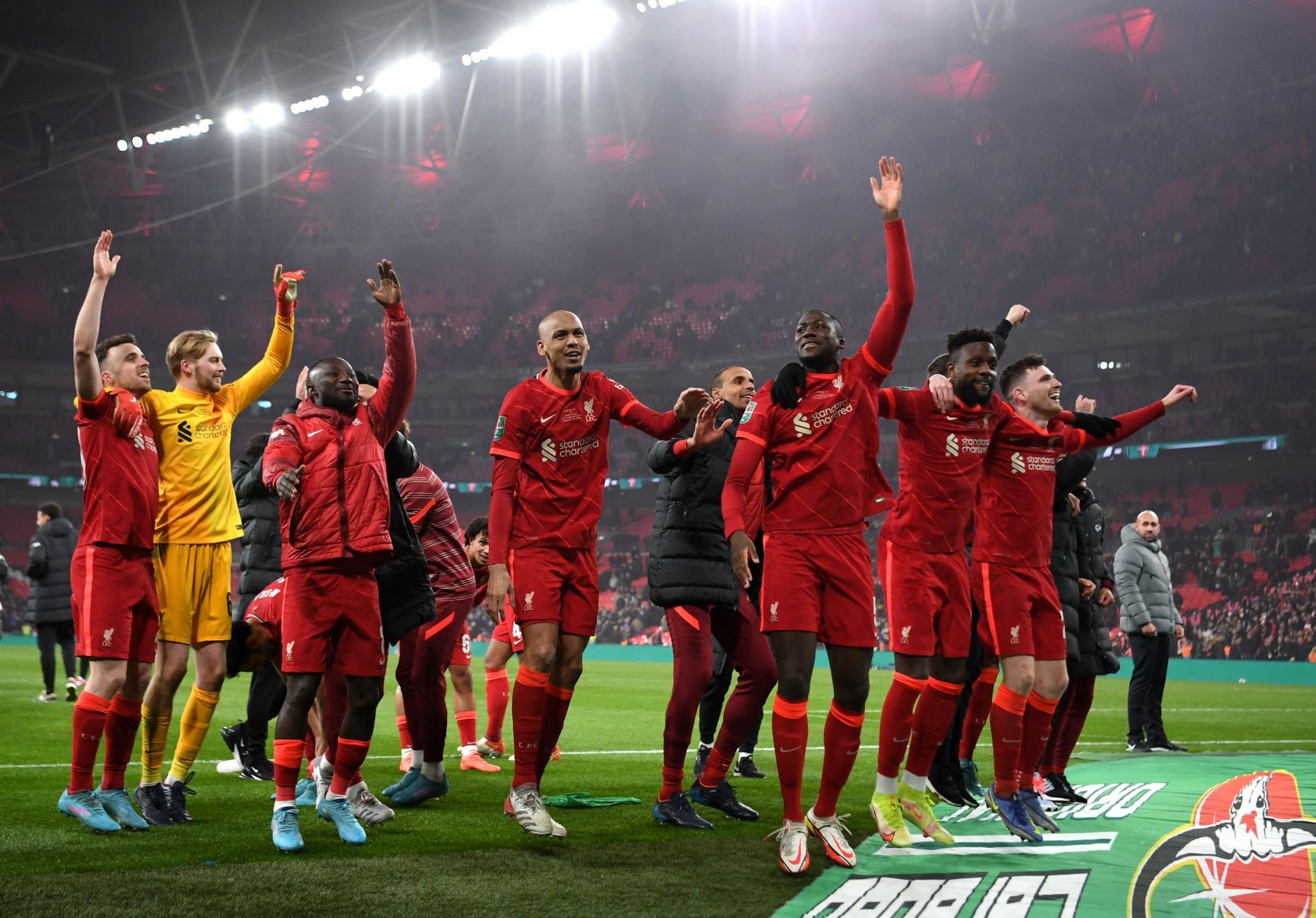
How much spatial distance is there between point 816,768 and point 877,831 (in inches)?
98.6

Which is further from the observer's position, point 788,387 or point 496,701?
point 496,701

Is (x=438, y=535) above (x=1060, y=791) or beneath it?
above

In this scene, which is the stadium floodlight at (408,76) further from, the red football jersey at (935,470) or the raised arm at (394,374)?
the red football jersey at (935,470)

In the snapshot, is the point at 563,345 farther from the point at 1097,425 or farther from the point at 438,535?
the point at 1097,425

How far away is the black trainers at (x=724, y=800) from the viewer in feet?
19.1

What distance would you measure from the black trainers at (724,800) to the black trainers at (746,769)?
1.57 meters

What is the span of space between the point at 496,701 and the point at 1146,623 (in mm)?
5668

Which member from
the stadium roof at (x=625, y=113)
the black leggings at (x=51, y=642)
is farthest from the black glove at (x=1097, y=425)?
the stadium roof at (x=625, y=113)

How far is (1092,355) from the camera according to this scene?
34.3 metres

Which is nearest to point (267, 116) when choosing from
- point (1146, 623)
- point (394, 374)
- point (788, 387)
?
point (1146, 623)

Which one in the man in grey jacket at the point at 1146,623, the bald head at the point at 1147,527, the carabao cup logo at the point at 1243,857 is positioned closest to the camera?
the carabao cup logo at the point at 1243,857

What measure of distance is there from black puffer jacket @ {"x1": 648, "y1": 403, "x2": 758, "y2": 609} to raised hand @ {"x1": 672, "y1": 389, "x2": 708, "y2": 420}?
1.11 ft

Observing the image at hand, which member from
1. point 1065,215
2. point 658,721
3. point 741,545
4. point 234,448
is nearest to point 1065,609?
point 741,545

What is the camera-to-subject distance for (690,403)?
5.33 meters
